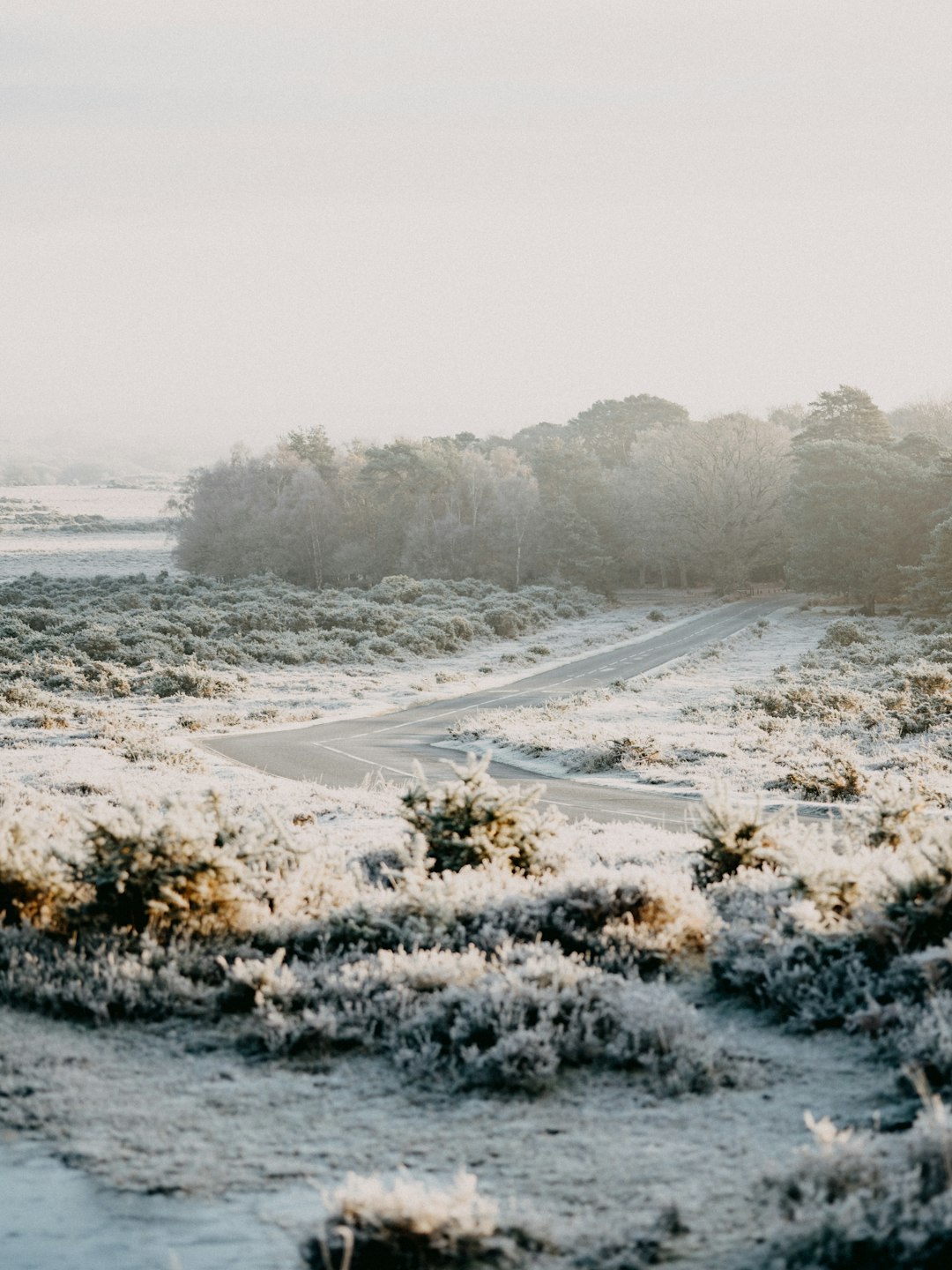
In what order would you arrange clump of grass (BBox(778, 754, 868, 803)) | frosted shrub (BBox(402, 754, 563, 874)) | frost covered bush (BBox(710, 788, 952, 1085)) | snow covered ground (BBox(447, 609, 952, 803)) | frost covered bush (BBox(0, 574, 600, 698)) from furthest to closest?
frost covered bush (BBox(0, 574, 600, 698)) < snow covered ground (BBox(447, 609, 952, 803)) < clump of grass (BBox(778, 754, 868, 803)) < frosted shrub (BBox(402, 754, 563, 874)) < frost covered bush (BBox(710, 788, 952, 1085))

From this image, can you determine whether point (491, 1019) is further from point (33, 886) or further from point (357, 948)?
point (33, 886)

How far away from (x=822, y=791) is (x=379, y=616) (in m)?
41.3

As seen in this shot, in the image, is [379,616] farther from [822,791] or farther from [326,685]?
[822,791]

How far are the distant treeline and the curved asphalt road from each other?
2457 centimetres

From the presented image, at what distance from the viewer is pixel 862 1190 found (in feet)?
13.9

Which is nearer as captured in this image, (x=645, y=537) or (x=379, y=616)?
(x=379, y=616)

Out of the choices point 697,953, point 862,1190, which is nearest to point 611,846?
point 697,953

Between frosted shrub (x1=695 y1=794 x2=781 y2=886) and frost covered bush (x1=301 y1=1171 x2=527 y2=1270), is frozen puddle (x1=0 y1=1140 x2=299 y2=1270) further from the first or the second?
frosted shrub (x1=695 y1=794 x2=781 y2=886)

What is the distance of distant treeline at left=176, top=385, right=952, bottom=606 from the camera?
250ft

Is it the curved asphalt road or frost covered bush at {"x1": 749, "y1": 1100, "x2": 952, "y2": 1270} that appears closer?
frost covered bush at {"x1": 749, "y1": 1100, "x2": 952, "y2": 1270}

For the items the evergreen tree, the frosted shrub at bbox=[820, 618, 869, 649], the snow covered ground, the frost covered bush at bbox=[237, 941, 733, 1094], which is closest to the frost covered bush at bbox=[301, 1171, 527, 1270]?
the frost covered bush at bbox=[237, 941, 733, 1094]

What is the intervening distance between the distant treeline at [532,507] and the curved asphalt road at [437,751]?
80.6ft

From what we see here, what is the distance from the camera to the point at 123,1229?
15.0 feet

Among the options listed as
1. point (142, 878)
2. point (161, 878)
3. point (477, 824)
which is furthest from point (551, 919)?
point (142, 878)
